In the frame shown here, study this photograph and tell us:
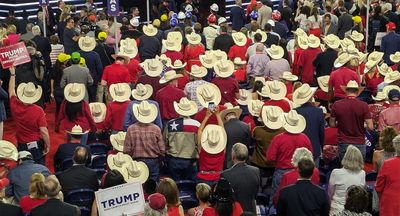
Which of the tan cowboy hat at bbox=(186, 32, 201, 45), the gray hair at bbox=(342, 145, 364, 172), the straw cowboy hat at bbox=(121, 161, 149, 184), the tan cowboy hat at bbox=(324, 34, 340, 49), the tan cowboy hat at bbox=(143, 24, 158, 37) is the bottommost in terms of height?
the straw cowboy hat at bbox=(121, 161, 149, 184)

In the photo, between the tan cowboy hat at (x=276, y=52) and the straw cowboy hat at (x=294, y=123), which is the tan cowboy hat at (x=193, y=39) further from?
the straw cowboy hat at (x=294, y=123)

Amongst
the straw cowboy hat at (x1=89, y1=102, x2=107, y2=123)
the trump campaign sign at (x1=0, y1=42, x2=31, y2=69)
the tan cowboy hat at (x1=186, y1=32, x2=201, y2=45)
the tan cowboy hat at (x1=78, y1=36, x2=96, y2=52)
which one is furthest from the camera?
the tan cowboy hat at (x1=186, y1=32, x2=201, y2=45)

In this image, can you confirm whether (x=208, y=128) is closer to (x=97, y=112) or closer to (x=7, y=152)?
(x=7, y=152)

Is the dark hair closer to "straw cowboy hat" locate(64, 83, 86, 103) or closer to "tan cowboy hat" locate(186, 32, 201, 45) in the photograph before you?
"straw cowboy hat" locate(64, 83, 86, 103)

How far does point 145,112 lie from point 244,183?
100 inches

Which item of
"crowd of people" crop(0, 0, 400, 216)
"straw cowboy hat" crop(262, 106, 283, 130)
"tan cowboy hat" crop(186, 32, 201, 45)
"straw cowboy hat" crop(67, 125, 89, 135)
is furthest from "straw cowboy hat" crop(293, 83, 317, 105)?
"tan cowboy hat" crop(186, 32, 201, 45)

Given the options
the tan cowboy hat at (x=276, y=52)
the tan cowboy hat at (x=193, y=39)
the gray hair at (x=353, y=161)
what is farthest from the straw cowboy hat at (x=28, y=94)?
the tan cowboy hat at (x=193, y=39)

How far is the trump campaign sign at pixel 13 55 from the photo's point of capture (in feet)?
48.6

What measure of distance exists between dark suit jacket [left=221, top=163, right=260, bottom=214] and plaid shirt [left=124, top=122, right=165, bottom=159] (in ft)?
6.71

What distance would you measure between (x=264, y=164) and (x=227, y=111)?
0.95 metres

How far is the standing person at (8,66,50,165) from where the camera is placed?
12688 mm

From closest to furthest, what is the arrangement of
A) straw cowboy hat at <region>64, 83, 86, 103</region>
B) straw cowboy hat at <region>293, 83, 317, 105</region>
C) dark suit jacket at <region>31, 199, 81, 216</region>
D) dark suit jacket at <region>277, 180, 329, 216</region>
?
1. dark suit jacket at <region>31, 199, 81, 216</region>
2. dark suit jacket at <region>277, 180, 329, 216</region>
3. straw cowboy hat at <region>293, 83, 317, 105</region>
4. straw cowboy hat at <region>64, 83, 86, 103</region>

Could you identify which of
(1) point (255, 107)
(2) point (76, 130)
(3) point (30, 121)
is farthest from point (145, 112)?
(1) point (255, 107)

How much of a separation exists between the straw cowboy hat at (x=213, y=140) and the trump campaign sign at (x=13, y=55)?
4927mm
